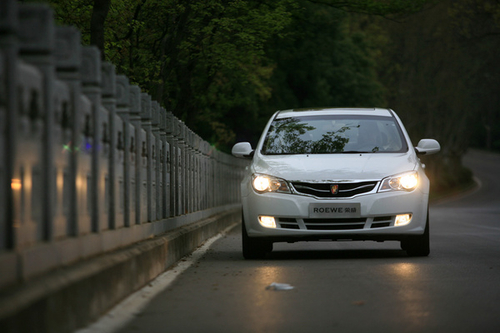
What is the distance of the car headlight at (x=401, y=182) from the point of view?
41.1ft

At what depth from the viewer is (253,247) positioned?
12.9 m

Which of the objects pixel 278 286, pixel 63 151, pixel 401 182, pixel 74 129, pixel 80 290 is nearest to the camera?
pixel 80 290

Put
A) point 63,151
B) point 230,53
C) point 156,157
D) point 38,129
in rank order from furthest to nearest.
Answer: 1. point 230,53
2. point 156,157
3. point 63,151
4. point 38,129

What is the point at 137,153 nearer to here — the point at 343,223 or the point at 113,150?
the point at 113,150

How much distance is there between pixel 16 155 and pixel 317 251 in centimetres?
910

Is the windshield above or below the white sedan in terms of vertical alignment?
above

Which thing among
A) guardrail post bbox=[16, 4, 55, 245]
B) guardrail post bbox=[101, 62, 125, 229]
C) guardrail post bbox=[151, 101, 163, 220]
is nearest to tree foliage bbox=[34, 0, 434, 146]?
guardrail post bbox=[151, 101, 163, 220]

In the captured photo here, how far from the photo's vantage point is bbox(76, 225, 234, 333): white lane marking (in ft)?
22.4

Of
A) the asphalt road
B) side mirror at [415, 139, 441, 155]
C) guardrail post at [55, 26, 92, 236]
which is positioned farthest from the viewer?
side mirror at [415, 139, 441, 155]

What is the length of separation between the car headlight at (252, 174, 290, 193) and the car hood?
2.5 inches

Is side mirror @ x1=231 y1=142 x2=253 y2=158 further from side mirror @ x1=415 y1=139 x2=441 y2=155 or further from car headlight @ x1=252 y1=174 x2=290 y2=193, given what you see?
side mirror @ x1=415 y1=139 x2=441 y2=155

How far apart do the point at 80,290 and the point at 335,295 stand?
2649mm

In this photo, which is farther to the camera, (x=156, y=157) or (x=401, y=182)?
(x=156, y=157)

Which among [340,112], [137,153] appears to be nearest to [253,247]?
[137,153]
